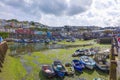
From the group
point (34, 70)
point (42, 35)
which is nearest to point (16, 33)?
point (42, 35)

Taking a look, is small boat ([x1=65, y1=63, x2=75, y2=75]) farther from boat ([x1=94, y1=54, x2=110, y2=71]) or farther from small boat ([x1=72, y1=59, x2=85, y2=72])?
boat ([x1=94, y1=54, x2=110, y2=71])

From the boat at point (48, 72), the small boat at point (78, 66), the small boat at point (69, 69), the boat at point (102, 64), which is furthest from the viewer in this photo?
the small boat at point (78, 66)

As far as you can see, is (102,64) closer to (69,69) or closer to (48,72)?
(69,69)

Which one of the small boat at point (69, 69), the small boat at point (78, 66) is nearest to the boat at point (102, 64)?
the small boat at point (78, 66)

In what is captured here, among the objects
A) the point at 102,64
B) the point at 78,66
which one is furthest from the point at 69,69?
the point at 102,64

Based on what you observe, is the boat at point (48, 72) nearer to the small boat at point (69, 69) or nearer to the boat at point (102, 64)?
the small boat at point (69, 69)

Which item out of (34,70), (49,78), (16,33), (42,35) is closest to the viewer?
(49,78)

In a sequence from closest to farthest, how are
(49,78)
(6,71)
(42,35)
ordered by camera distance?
1. (49,78)
2. (6,71)
3. (42,35)

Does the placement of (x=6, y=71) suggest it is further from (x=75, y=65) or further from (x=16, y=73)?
(x=75, y=65)

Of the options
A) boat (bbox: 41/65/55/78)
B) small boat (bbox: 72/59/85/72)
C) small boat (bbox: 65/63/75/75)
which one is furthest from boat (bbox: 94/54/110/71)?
boat (bbox: 41/65/55/78)

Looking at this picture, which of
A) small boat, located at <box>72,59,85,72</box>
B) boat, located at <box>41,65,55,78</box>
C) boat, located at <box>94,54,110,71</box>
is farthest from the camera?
small boat, located at <box>72,59,85,72</box>

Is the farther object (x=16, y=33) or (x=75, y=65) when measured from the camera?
(x=16, y=33)
